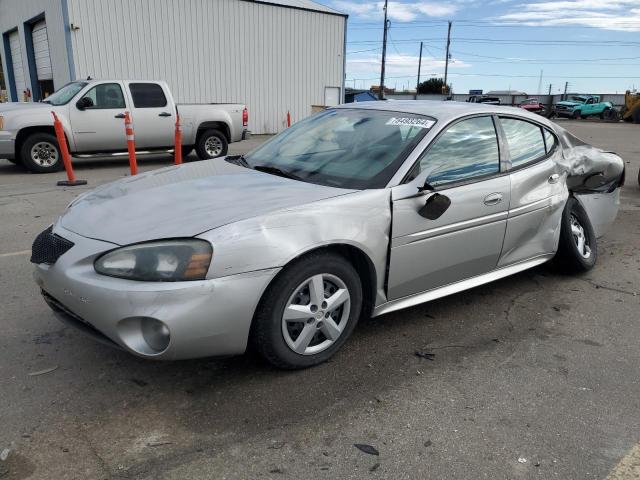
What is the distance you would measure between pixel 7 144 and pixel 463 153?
9.53m

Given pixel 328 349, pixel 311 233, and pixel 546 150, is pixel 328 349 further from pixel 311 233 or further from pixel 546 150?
pixel 546 150

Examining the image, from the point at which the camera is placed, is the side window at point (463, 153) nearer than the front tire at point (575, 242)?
Yes

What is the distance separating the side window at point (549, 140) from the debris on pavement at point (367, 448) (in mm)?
3011

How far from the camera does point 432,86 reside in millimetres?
74875

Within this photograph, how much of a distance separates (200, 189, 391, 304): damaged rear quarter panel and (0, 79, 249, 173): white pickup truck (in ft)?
30.5

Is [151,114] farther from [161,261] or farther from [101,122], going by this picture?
[161,261]

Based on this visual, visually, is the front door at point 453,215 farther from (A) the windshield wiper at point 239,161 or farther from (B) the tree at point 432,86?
(B) the tree at point 432,86

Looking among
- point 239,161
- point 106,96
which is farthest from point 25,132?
point 239,161

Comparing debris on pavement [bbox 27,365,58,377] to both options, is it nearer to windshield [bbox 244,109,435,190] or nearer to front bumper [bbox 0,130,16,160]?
windshield [bbox 244,109,435,190]

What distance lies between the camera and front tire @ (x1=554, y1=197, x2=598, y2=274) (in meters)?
4.49

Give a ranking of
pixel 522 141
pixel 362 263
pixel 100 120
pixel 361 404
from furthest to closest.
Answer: pixel 100 120, pixel 522 141, pixel 362 263, pixel 361 404

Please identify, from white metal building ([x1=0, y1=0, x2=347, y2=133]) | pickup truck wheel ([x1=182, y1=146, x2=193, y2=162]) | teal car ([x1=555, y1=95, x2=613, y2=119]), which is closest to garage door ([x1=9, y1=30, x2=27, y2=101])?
white metal building ([x1=0, y1=0, x2=347, y2=133])

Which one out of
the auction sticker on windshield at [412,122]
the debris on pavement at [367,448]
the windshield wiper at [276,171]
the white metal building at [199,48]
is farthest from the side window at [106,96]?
the debris on pavement at [367,448]

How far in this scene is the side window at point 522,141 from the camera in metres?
3.99
